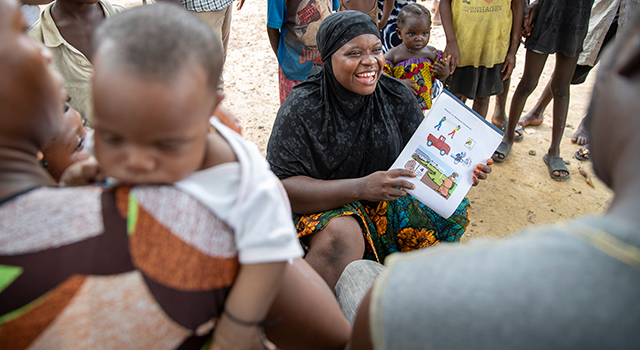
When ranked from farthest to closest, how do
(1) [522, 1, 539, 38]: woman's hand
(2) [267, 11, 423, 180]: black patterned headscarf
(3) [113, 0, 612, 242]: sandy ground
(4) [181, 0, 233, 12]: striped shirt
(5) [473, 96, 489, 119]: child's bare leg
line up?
(5) [473, 96, 489, 119]: child's bare leg → (4) [181, 0, 233, 12]: striped shirt → (1) [522, 1, 539, 38]: woman's hand → (3) [113, 0, 612, 242]: sandy ground → (2) [267, 11, 423, 180]: black patterned headscarf

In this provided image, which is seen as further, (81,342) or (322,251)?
(322,251)

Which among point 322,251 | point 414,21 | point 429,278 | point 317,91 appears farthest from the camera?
point 414,21

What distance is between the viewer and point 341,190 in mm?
2186

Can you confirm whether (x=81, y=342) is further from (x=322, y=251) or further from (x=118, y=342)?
(x=322, y=251)

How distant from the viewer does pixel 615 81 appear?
2.53 ft

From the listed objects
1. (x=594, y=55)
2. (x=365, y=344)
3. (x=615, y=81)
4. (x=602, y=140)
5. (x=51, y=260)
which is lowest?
(x=594, y=55)

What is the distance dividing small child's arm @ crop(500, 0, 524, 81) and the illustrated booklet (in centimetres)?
192

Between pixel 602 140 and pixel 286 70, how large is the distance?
3.04m

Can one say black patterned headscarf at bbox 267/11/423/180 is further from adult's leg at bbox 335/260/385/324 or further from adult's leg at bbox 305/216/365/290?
adult's leg at bbox 335/260/385/324

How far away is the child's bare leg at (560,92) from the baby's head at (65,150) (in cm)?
381

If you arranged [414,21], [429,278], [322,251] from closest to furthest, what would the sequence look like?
[429,278], [322,251], [414,21]

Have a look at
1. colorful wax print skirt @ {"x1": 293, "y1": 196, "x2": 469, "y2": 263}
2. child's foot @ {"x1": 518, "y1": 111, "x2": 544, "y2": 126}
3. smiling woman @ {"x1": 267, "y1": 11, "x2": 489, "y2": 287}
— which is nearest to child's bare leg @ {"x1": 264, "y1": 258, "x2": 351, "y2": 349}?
smiling woman @ {"x1": 267, "y1": 11, "x2": 489, "y2": 287}

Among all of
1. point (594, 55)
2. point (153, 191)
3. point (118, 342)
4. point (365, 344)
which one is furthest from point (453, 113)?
point (594, 55)

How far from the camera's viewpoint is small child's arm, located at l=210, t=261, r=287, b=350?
2.94 ft
